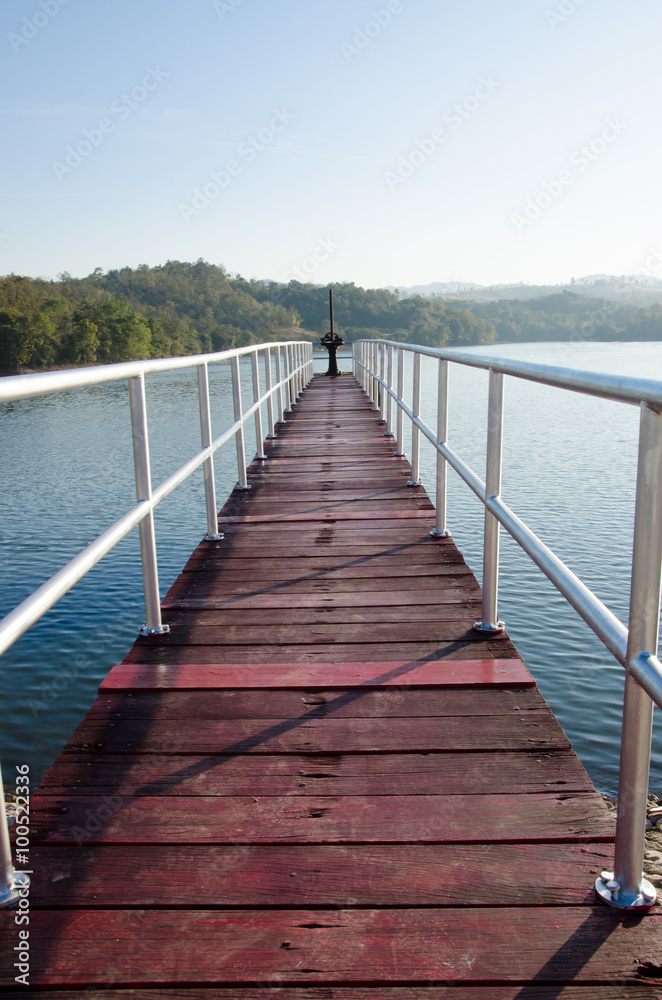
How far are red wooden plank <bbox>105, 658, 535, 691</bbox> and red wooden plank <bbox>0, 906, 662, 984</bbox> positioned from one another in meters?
0.86

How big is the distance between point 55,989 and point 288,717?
2.91 ft

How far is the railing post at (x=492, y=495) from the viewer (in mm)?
2207

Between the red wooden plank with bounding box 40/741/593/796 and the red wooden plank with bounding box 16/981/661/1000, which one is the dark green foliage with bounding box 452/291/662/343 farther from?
the red wooden plank with bounding box 16/981/661/1000

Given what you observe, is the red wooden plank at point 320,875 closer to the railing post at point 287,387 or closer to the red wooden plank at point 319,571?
the red wooden plank at point 319,571

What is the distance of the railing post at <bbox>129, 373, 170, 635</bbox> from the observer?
86.7 inches

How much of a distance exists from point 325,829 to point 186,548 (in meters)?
8.63

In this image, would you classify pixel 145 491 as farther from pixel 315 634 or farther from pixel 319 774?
pixel 319 774

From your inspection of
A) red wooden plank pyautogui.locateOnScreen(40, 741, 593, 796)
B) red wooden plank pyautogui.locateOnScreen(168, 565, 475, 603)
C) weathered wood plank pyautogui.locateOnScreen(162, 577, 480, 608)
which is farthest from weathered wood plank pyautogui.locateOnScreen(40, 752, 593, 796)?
red wooden plank pyautogui.locateOnScreen(168, 565, 475, 603)

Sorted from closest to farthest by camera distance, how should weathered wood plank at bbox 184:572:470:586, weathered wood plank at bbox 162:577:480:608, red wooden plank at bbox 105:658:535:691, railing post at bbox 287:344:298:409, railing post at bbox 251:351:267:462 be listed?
red wooden plank at bbox 105:658:535:691
weathered wood plank at bbox 162:577:480:608
weathered wood plank at bbox 184:572:470:586
railing post at bbox 251:351:267:462
railing post at bbox 287:344:298:409

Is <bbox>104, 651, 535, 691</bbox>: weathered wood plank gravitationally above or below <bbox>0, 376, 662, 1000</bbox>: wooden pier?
above

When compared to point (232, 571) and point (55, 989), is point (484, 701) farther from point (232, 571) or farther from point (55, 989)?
point (232, 571)

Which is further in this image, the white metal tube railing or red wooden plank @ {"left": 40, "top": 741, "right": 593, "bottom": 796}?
the white metal tube railing

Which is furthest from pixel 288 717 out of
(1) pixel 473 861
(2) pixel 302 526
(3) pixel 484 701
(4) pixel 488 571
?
(2) pixel 302 526

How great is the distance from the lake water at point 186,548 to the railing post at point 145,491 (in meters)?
3.57
